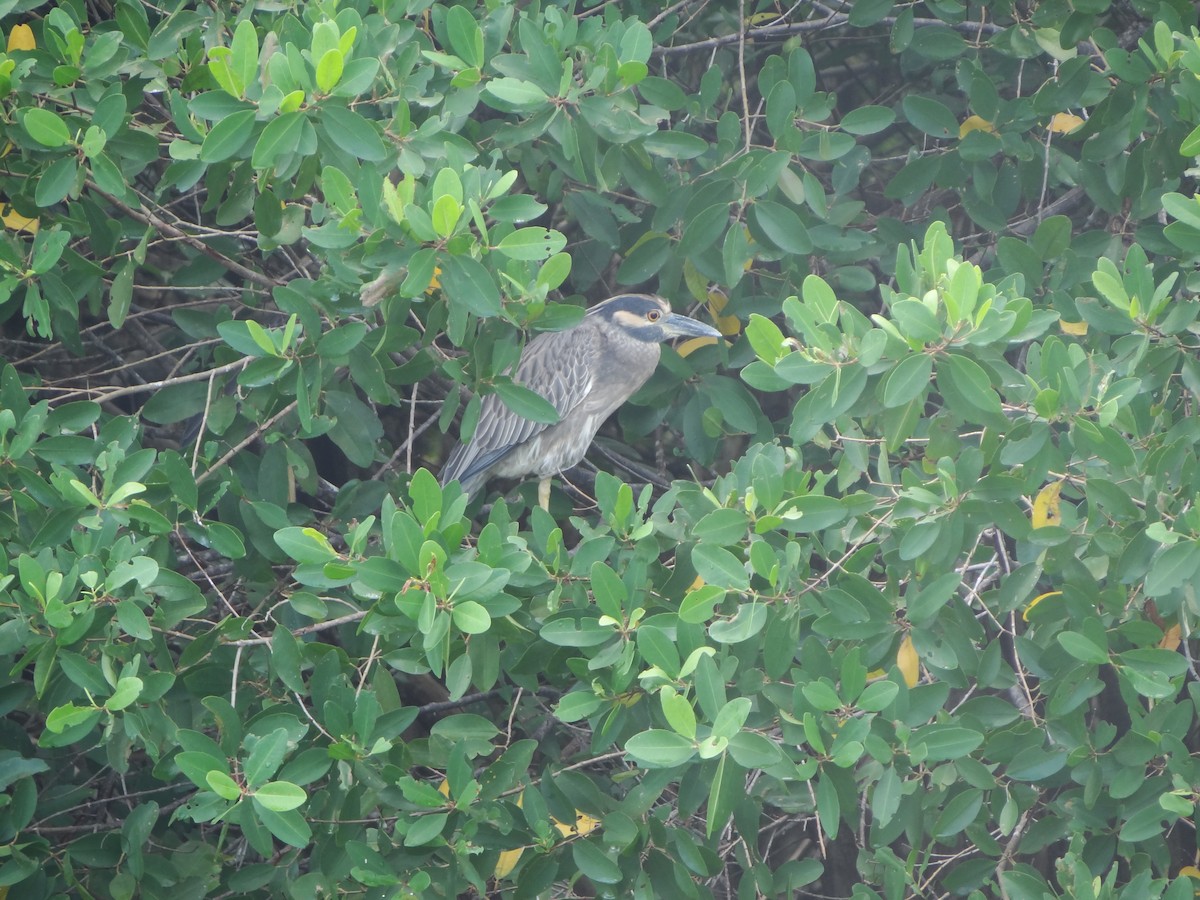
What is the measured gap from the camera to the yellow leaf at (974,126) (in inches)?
143

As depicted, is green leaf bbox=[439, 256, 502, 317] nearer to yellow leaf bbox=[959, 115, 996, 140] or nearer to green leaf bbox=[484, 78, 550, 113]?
green leaf bbox=[484, 78, 550, 113]

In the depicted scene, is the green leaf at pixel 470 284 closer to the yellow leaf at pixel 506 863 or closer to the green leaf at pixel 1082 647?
the yellow leaf at pixel 506 863

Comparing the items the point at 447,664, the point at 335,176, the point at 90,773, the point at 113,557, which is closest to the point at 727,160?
the point at 335,176

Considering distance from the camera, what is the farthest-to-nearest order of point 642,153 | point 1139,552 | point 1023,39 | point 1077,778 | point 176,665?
point 1023,39
point 642,153
point 176,665
point 1077,778
point 1139,552

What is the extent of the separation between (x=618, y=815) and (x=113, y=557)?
115 centimetres

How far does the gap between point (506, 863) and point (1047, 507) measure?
1.46 m

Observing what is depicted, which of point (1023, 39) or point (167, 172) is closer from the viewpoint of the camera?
point (167, 172)

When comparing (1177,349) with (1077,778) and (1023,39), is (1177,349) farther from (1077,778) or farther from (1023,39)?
(1023,39)

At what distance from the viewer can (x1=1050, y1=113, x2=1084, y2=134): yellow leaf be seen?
374 centimetres

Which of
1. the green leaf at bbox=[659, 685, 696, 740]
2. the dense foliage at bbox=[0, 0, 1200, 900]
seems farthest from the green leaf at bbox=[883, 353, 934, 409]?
the green leaf at bbox=[659, 685, 696, 740]

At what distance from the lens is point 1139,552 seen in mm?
2439

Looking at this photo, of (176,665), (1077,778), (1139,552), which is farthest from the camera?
(176,665)

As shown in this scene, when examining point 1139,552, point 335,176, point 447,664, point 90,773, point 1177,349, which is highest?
point 335,176

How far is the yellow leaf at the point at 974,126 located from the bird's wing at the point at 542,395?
1.50m
